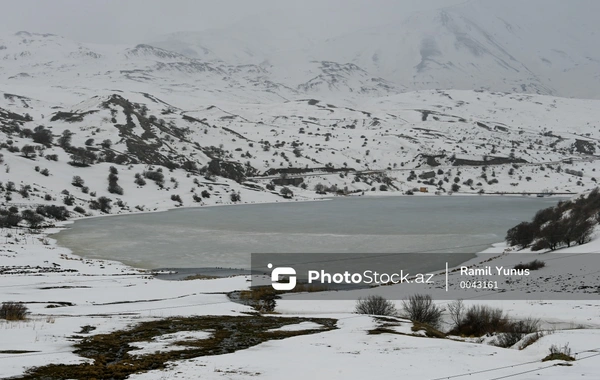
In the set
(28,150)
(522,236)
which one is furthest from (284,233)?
(28,150)

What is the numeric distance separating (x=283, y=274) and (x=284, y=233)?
53.5 ft

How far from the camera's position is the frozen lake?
36.8 meters

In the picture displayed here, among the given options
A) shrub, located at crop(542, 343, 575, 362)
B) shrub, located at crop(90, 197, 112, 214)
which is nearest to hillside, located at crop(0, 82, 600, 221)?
shrub, located at crop(90, 197, 112, 214)

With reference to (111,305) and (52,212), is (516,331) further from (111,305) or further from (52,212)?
(52,212)

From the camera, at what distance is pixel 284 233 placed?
4641cm

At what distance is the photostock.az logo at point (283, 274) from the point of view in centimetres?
2625

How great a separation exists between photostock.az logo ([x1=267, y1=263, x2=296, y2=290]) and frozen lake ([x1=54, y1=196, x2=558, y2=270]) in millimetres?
3250

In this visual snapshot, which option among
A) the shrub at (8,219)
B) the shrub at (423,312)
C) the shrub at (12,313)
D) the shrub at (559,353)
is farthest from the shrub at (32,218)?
the shrub at (559,353)

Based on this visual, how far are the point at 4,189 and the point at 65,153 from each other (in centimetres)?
2310

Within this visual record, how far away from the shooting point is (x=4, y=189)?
5762 centimetres

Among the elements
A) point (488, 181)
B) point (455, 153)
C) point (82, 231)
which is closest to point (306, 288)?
point (82, 231)

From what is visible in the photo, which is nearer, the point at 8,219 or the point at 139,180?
the point at 8,219

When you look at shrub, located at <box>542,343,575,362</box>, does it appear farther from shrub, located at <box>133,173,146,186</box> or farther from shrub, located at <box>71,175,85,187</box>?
shrub, located at <box>133,173,146,186</box>

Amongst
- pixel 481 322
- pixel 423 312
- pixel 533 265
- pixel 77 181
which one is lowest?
pixel 481 322
